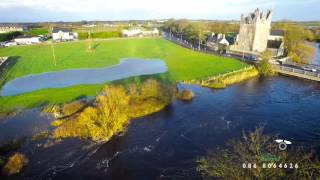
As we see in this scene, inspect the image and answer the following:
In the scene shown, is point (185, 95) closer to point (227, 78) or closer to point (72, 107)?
point (227, 78)

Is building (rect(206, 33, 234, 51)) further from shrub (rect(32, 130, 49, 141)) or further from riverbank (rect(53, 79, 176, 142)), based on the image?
shrub (rect(32, 130, 49, 141))

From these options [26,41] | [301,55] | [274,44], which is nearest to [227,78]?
[301,55]

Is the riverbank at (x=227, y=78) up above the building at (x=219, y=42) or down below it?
below

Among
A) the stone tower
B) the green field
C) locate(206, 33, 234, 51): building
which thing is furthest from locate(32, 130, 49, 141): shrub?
locate(206, 33, 234, 51): building

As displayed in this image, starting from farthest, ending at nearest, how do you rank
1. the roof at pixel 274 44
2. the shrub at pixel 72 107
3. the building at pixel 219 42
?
1. the building at pixel 219 42
2. the roof at pixel 274 44
3. the shrub at pixel 72 107

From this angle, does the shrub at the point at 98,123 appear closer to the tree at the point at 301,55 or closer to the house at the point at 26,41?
the tree at the point at 301,55

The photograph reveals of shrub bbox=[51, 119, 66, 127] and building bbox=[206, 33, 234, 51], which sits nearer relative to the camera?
shrub bbox=[51, 119, 66, 127]

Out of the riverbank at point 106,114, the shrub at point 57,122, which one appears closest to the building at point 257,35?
the riverbank at point 106,114

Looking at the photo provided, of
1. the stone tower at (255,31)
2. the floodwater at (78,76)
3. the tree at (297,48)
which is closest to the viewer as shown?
the floodwater at (78,76)
